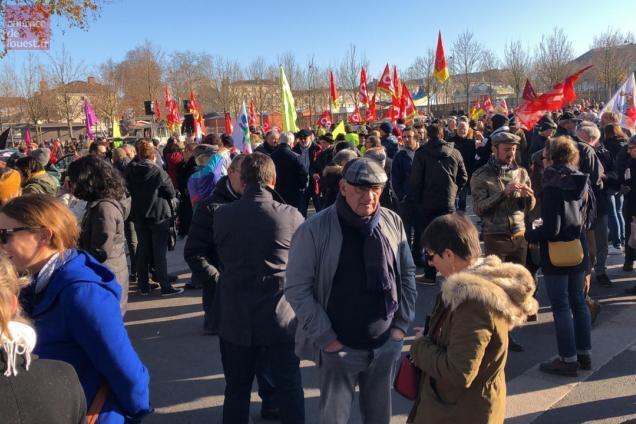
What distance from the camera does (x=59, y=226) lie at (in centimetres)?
223

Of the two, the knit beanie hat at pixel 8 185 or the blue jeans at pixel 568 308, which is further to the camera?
the knit beanie hat at pixel 8 185

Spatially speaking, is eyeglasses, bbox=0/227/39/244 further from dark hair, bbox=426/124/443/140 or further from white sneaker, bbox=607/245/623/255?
white sneaker, bbox=607/245/623/255

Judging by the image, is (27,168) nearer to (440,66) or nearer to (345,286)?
(345,286)

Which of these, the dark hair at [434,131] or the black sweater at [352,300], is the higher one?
the dark hair at [434,131]

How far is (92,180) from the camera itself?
4.14 metres

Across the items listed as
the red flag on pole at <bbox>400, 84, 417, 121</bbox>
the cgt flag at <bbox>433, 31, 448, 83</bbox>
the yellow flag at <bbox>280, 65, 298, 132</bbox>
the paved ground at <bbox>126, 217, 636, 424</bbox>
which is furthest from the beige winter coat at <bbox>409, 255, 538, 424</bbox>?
the red flag on pole at <bbox>400, 84, 417, 121</bbox>

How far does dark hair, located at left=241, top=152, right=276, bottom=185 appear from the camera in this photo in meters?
3.20

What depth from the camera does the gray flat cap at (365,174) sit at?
269 cm

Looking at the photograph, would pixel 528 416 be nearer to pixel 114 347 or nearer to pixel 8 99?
pixel 114 347

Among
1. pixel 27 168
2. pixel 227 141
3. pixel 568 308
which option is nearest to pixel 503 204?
pixel 568 308

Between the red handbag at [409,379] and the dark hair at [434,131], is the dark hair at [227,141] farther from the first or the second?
the red handbag at [409,379]

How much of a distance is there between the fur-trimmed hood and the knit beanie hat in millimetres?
3891

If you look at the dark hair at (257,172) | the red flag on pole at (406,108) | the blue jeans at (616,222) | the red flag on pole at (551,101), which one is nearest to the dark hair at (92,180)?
the dark hair at (257,172)

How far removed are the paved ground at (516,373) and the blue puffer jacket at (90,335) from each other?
1.98m
